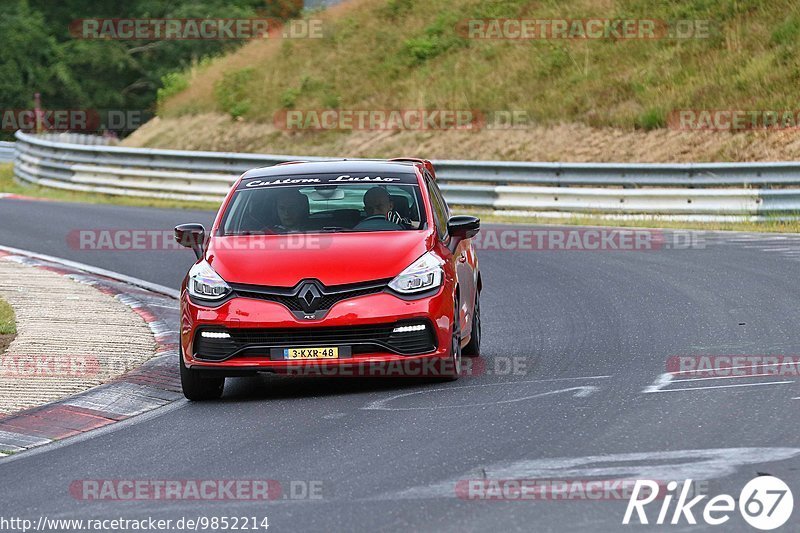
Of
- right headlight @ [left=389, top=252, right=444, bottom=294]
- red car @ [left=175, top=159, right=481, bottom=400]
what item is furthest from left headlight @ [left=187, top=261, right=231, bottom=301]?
right headlight @ [left=389, top=252, right=444, bottom=294]

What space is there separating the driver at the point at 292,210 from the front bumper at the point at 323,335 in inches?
49.6

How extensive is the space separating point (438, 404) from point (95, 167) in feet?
79.3

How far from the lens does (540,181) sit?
2547 cm

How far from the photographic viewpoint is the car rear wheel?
33.0 feet

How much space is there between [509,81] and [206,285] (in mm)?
25188

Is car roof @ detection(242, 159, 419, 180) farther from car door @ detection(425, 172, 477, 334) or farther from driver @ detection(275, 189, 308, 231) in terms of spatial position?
driver @ detection(275, 189, 308, 231)

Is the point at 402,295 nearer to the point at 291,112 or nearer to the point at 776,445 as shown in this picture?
the point at 776,445

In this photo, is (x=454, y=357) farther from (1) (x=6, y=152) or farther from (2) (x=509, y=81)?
(1) (x=6, y=152)

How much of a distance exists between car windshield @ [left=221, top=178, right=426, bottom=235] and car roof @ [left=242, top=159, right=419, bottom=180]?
232mm

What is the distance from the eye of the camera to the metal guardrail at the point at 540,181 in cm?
2295

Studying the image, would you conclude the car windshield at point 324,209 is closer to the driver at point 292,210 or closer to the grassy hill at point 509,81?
the driver at point 292,210

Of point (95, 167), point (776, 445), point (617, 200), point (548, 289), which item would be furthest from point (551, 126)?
point (776, 445)

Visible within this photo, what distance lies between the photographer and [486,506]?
21.4 ft

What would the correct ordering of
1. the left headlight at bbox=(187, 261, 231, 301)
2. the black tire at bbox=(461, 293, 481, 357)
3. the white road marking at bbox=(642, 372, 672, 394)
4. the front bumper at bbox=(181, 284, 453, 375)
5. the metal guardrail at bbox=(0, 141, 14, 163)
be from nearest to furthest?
the white road marking at bbox=(642, 372, 672, 394) → the front bumper at bbox=(181, 284, 453, 375) → the left headlight at bbox=(187, 261, 231, 301) → the black tire at bbox=(461, 293, 481, 357) → the metal guardrail at bbox=(0, 141, 14, 163)
